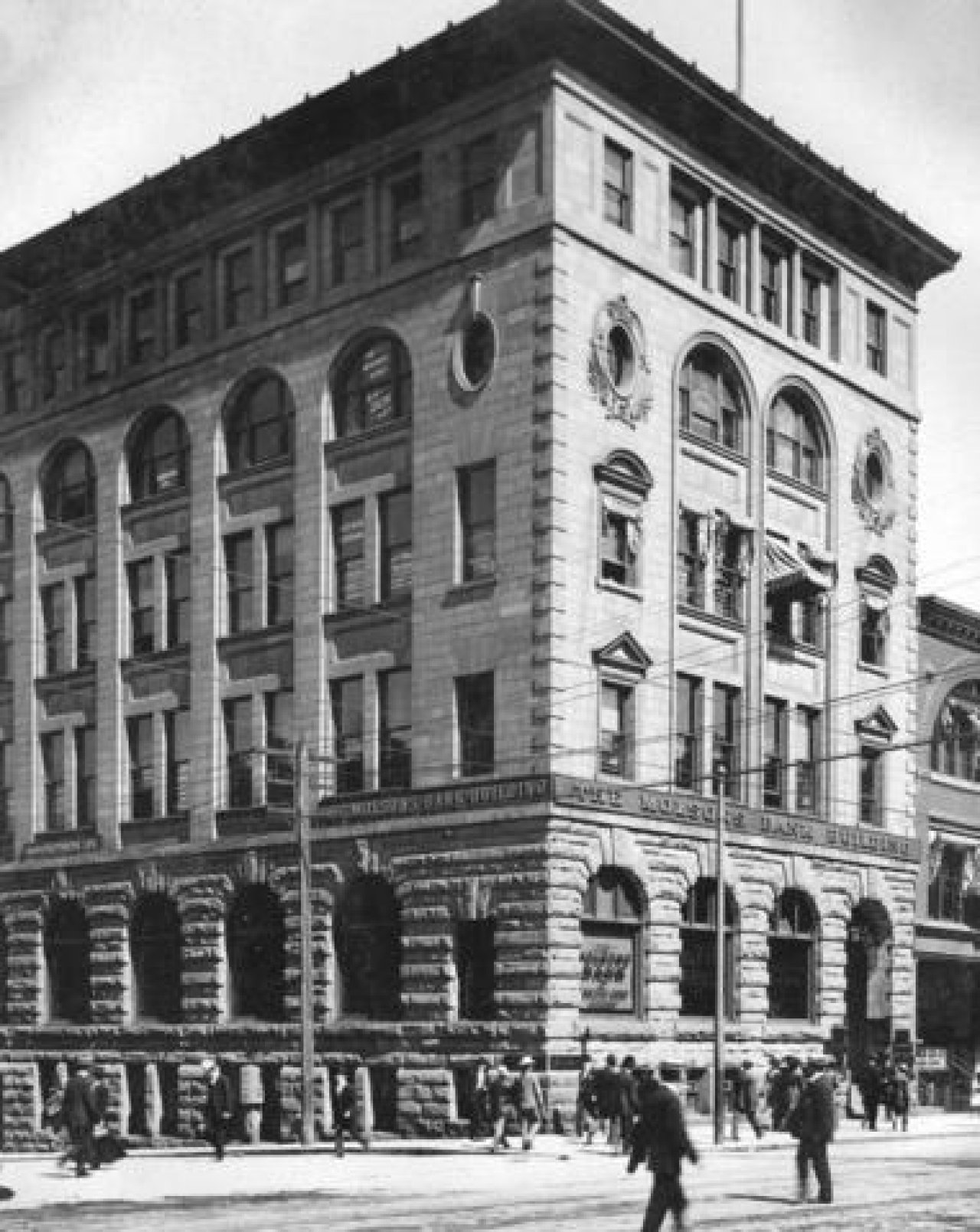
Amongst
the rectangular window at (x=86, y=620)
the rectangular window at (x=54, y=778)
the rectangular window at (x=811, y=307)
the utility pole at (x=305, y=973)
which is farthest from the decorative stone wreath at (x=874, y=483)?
the rectangular window at (x=54, y=778)

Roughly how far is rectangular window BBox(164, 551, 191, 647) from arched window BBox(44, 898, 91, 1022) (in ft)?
25.8

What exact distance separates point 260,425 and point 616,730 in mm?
12900

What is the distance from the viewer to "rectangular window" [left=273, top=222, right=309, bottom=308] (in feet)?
159

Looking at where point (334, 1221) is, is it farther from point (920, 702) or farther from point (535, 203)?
point (920, 702)

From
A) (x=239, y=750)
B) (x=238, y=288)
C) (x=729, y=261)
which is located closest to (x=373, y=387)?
(x=238, y=288)

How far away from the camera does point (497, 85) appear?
43781mm

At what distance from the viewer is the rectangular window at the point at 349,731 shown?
4553cm

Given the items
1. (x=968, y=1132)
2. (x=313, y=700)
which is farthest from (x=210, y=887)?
(x=968, y=1132)

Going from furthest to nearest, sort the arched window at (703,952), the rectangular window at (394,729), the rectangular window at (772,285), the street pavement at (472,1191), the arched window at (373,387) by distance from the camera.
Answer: the rectangular window at (772,285) < the arched window at (373,387) < the rectangular window at (394,729) < the arched window at (703,952) < the street pavement at (472,1191)

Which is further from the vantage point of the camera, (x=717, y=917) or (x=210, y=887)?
(x=210, y=887)

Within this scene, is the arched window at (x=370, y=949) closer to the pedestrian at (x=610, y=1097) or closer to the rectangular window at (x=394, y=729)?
the rectangular window at (x=394, y=729)

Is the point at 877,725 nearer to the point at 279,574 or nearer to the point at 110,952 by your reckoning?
the point at 279,574

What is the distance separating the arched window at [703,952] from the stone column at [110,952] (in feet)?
48.6

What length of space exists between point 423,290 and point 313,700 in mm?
9895
